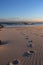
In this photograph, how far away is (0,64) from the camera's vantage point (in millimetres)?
7180

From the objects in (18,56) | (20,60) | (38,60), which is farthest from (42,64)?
(18,56)

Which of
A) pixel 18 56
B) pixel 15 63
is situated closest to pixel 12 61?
pixel 15 63

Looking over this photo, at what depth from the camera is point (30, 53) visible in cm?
917

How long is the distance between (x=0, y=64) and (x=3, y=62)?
0.29 metres

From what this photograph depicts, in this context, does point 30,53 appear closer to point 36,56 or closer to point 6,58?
point 36,56

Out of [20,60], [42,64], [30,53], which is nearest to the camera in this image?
[42,64]

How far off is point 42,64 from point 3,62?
75.4 inches

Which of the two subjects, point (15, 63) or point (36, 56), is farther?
point (36, 56)

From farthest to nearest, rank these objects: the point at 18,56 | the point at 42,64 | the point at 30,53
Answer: the point at 30,53 < the point at 18,56 < the point at 42,64

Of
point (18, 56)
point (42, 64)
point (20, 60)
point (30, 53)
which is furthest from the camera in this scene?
point (30, 53)

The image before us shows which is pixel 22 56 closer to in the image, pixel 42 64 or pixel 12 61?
pixel 12 61

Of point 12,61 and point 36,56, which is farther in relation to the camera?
point 36,56

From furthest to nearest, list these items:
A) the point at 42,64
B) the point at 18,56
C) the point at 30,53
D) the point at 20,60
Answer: the point at 30,53 < the point at 18,56 < the point at 20,60 < the point at 42,64

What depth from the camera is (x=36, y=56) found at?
336 inches
